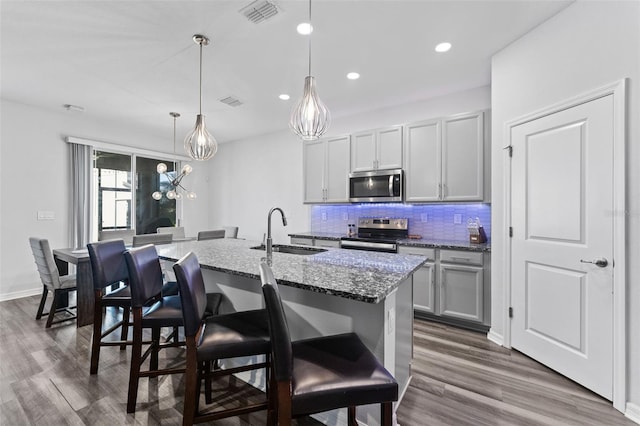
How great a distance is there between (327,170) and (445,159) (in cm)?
171

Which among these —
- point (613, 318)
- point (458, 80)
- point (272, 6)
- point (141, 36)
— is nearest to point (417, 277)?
point (613, 318)

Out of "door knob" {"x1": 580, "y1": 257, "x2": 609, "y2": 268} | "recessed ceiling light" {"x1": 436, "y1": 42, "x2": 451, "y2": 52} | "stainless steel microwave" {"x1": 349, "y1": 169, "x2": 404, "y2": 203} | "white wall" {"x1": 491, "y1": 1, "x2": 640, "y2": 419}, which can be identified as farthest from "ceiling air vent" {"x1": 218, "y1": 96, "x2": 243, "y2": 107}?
"door knob" {"x1": 580, "y1": 257, "x2": 609, "y2": 268}

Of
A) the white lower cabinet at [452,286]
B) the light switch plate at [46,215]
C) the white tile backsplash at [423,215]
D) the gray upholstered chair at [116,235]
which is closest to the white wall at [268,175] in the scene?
the white tile backsplash at [423,215]

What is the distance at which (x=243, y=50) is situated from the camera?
2.69m

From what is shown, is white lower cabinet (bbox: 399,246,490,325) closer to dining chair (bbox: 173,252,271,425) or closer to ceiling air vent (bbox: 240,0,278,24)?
dining chair (bbox: 173,252,271,425)

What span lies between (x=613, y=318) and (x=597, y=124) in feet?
4.31

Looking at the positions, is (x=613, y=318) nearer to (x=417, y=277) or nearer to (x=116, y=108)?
(x=417, y=277)

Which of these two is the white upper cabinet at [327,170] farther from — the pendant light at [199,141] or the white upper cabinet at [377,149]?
the pendant light at [199,141]

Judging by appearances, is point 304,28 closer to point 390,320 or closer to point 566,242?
point 390,320

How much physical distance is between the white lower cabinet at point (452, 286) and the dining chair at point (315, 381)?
2263 mm

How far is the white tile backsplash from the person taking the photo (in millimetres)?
3484

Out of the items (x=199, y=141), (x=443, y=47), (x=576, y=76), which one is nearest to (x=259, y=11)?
(x=199, y=141)

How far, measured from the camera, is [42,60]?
2869 millimetres

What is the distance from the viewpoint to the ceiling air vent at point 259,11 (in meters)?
2.08
